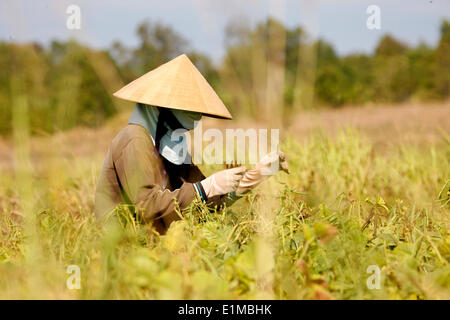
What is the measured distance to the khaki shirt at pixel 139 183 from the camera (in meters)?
1.72

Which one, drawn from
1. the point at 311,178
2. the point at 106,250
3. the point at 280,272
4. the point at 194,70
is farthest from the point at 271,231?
the point at 311,178

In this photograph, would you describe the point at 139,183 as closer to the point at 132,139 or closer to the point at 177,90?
the point at 132,139

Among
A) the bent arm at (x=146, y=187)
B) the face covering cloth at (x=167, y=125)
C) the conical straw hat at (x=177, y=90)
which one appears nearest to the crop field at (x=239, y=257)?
the bent arm at (x=146, y=187)

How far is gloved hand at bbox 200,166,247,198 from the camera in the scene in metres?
1.79

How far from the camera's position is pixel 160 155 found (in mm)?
1941

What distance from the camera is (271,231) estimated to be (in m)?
1.54

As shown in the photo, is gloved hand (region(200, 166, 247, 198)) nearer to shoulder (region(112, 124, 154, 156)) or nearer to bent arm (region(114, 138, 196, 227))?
bent arm (region(114, 138, 196, 227))

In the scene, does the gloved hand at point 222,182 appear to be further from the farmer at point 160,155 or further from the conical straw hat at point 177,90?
the conical straw hat at point 177,90

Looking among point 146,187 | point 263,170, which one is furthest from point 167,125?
point 263,170
